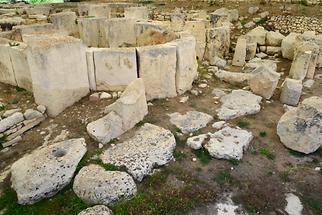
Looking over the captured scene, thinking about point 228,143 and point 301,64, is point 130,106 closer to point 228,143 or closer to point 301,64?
point 228,143

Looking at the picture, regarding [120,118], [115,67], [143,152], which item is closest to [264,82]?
[115,67]

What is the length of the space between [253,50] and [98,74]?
606 centimetres

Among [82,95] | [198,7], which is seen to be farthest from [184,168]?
[198,7]

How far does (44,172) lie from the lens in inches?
196

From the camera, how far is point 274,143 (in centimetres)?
630

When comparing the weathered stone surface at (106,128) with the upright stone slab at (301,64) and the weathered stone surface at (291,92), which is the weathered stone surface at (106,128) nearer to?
the weathered stone surface at (291,92)

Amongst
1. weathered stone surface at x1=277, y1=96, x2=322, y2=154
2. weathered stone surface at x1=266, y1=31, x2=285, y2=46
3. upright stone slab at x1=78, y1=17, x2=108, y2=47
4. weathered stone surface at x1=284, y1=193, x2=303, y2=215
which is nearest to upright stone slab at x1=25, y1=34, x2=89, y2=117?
upright stone slab at x1=78, y1=17, x2=108, y2=47

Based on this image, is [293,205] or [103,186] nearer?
[103,186]

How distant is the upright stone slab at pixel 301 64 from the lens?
9.20 meters

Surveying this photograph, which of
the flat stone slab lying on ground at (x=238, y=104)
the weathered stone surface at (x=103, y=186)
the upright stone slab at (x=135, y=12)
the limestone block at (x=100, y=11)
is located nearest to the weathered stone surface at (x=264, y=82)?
the flat stone slab lying on ground at (x=238, y=104)

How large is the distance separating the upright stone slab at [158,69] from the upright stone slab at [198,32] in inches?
131

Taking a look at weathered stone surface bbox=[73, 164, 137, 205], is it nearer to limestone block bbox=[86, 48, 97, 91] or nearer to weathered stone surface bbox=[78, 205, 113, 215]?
weathered stone surface bbox=[78, 205, 113, 215]

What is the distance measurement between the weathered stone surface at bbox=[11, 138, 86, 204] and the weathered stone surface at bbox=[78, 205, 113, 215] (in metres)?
0.77

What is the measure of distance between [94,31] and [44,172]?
6513 mm
